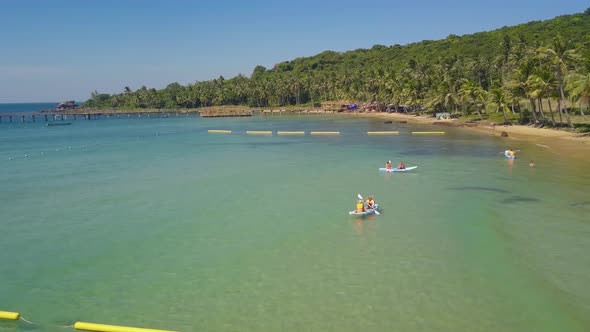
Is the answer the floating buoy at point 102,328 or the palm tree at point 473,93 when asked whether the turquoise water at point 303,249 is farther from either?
the palm tree at point 473,93

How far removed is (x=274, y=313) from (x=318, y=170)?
27307mm

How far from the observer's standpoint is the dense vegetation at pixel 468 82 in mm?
57094

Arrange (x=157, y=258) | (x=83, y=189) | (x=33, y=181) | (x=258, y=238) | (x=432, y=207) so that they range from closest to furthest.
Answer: (x=157, y=258)
(x=258, y=238)
(x=432, y=207)
(x=83, y=189)
(x=33, y=181)

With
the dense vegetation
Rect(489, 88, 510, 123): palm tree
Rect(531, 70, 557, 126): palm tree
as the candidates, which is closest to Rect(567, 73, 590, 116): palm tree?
the dense vegetation

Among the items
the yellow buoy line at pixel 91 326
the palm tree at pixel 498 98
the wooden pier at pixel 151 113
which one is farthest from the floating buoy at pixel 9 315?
the wooden pier at pixel 151 113

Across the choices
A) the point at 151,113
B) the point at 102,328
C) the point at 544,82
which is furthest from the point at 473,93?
the point at 151,113

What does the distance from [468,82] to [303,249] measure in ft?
234

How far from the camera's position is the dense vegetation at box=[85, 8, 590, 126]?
187ft

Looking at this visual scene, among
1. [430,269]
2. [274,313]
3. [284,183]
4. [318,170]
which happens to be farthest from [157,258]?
[318,170]

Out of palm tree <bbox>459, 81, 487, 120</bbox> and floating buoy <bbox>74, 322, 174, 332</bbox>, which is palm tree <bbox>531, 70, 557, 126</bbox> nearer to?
palm tree <bbox>459, 81, 487, 120</bbox>

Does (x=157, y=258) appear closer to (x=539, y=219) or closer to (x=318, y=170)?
(x=539, y=219)

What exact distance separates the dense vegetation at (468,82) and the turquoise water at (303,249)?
20939mm

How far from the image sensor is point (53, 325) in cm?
1434

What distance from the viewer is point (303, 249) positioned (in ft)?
67.7
